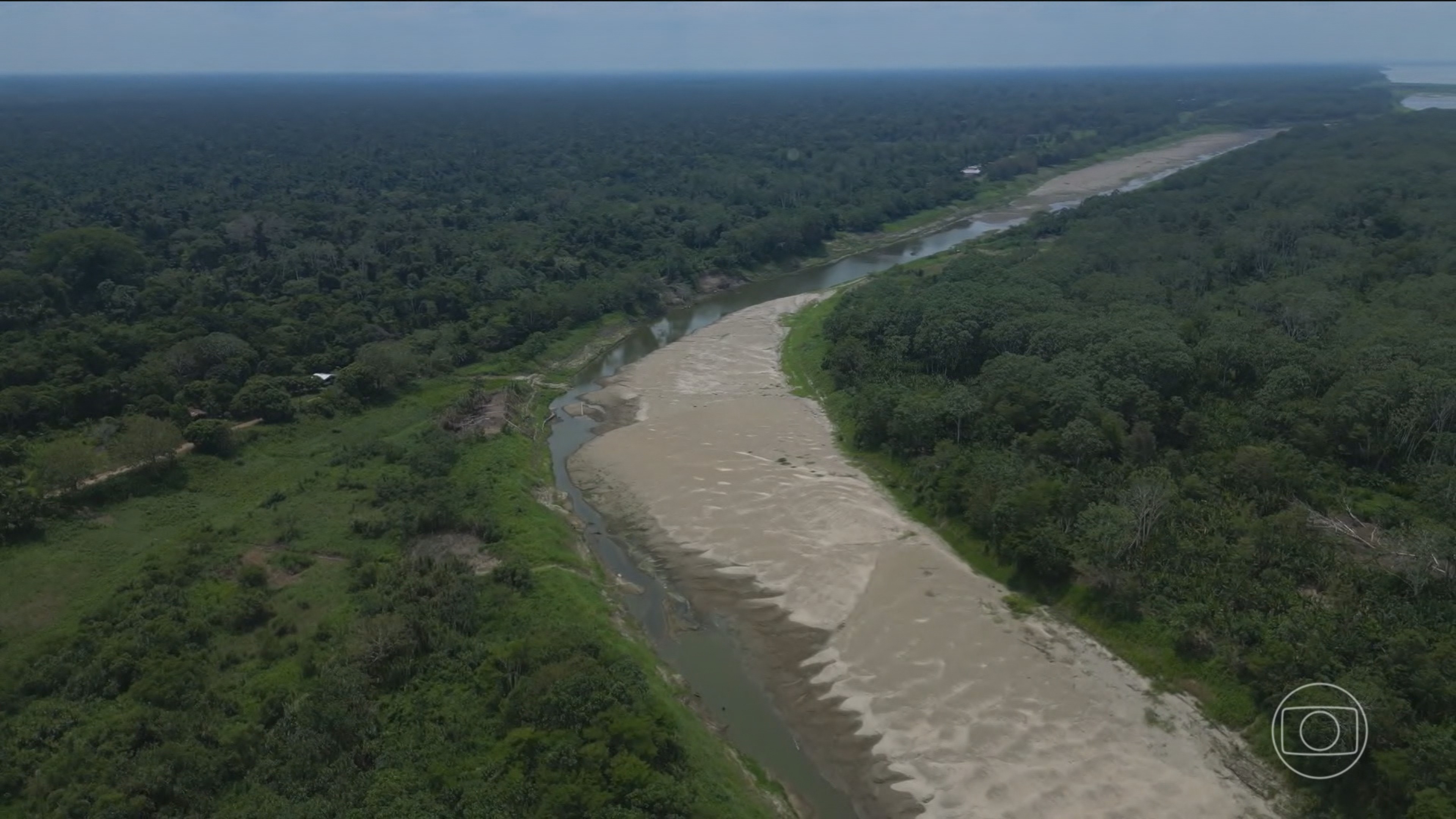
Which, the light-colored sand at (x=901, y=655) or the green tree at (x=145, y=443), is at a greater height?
the green tree at (x=145, y=443)

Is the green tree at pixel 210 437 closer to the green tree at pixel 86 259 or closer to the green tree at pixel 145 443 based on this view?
the green tree at pixel 145 443

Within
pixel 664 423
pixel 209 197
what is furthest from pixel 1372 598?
pixel 209 197

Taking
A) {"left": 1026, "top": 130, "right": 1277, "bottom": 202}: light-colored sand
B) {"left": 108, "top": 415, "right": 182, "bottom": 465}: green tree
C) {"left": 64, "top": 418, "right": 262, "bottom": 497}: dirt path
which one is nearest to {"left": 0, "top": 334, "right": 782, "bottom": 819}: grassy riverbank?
{"left": 64, "top": 418, "right": 262, "bottom": 497}: dirt path

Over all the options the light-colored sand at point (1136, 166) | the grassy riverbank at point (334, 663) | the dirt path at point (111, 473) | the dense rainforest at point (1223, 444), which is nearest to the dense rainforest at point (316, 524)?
the grassy riverbank at point (334, 663)

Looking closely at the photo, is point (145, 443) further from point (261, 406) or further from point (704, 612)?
point (704, 612)

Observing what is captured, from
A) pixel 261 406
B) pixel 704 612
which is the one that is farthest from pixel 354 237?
pixel 704 612
